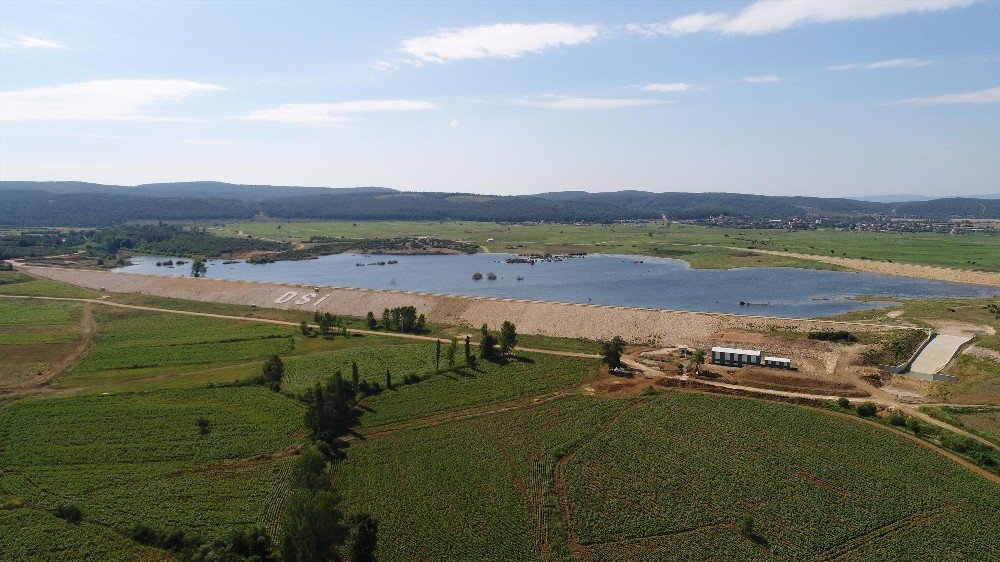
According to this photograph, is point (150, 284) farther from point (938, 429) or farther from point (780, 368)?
point (938, 429)

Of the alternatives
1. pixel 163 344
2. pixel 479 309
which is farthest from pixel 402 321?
pixel 163 344

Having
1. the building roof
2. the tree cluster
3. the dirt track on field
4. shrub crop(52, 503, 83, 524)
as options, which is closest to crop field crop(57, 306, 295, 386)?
the tree cluster

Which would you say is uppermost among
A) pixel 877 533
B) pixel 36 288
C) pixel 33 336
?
pixel 36 288

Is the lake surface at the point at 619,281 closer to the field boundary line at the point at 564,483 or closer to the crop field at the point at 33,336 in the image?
the crop field at the point at 33,336

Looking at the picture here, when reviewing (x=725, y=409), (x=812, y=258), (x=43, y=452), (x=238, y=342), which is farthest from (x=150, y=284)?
(x=812, y=258)

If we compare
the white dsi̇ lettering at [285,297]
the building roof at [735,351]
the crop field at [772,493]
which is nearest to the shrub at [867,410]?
the crop field at [772,493]

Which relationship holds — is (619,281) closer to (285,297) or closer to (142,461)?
(285,297)
